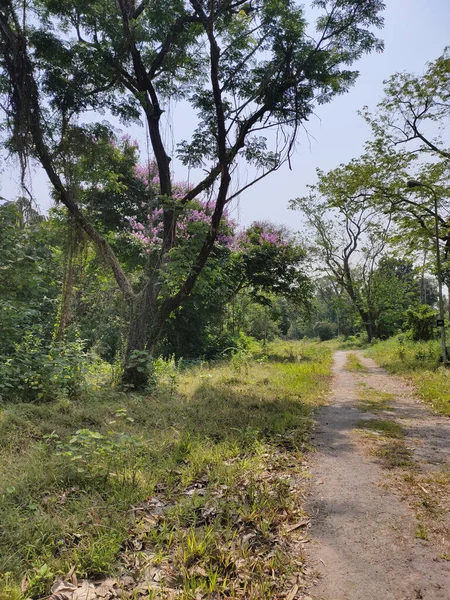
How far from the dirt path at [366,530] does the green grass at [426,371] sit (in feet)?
8.12

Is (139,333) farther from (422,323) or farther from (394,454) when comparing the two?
(422,323)

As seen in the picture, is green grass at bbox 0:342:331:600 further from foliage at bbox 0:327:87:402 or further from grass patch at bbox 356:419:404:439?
grass patch at bbox 356:419:404:439

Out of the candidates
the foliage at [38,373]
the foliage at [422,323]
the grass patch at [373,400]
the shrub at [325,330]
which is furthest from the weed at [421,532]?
the shrub at [325,330]

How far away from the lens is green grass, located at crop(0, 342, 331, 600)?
211 centimetres

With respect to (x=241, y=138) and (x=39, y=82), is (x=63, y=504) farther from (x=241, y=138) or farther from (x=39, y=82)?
(x=39, y=82)

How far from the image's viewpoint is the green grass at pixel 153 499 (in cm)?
211

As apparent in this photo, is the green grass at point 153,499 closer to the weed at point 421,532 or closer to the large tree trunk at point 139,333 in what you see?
the weed at point 421,532

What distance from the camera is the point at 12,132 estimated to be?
6.87m

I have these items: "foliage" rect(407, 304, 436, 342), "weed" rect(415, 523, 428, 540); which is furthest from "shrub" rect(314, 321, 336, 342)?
"weed" rect(415, 523, 428, 540)

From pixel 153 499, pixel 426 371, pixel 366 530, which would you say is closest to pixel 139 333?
pixel 153 499

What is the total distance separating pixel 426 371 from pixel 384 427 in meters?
6.13

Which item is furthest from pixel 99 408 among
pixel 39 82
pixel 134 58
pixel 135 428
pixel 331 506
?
pixel 134 58

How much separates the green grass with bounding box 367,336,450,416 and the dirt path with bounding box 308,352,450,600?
8.12 ft

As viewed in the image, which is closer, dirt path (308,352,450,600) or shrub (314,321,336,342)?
dirt path (308,352,450,600)
